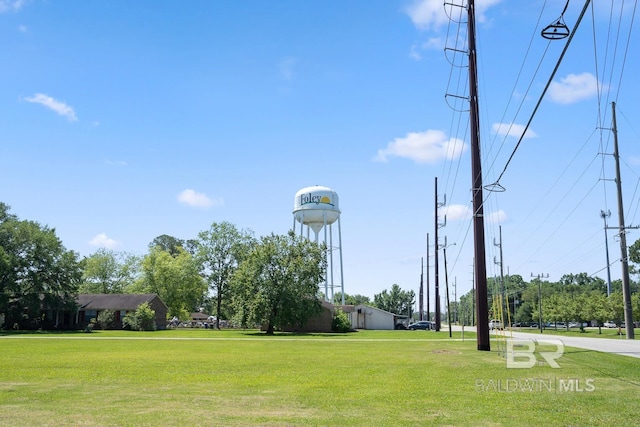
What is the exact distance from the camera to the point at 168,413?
10414 millimetres

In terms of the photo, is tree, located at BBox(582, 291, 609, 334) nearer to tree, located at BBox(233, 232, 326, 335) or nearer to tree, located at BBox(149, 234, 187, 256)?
tree, located at BBox(233, 232, 326, 335)

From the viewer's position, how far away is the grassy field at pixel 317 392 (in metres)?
9.96

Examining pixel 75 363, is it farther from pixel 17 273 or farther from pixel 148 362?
pixel 17 273

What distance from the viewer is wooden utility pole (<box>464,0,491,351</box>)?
24.3 metres

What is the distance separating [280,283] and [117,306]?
25061 millimetres

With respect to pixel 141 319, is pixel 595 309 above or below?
above

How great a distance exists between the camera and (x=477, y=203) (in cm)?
2523

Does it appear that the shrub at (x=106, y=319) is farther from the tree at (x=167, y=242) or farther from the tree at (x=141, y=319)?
the tree at (x=167, y=242)

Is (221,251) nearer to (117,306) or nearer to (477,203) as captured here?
(117,306)

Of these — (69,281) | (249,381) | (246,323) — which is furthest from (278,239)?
(249,381)

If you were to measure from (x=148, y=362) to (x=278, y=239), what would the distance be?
35.7 m
